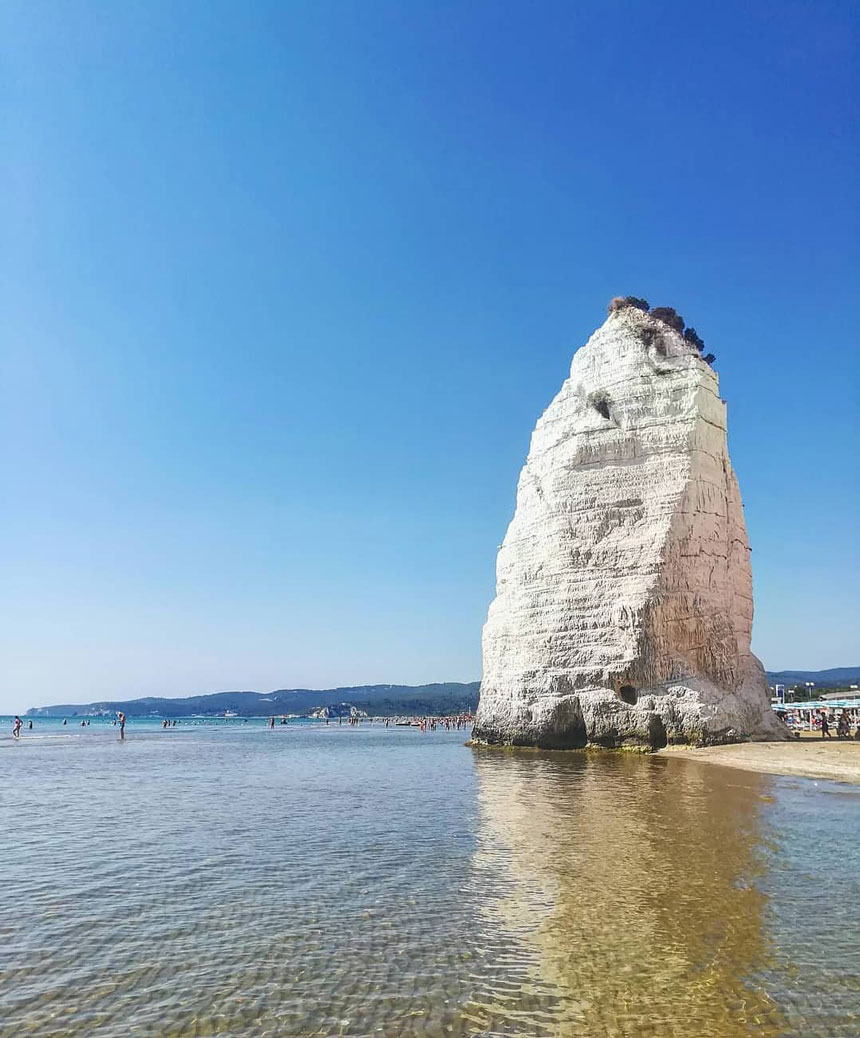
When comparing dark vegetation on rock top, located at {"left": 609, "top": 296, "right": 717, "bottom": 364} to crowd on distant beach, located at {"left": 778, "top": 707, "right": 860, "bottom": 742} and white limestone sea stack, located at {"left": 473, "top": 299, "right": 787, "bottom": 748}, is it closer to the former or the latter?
white limestone sea stack, located at {"left": 473, "top": 299, "right": 787, "bottom": 748}

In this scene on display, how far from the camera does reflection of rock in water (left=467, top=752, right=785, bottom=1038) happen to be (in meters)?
4.89

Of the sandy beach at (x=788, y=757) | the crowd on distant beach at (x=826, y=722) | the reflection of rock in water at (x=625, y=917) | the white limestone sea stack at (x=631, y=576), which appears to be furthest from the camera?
the crowd on distant beach at (x=826, y=722)

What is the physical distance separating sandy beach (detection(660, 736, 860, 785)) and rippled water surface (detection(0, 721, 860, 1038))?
576 cm

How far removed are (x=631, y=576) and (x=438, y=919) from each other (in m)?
23.2

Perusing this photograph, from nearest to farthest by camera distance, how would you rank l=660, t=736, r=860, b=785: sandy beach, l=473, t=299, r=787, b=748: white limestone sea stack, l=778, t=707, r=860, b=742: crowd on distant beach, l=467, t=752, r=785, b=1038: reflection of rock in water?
l=467, t=752, r=785, b=1038: reflection of rock in water, l=660, t=736, r=860, b=785: sandy beach, l=473, t=299, r=787, b=748: white limestone sea stack, l=778, t=707, r=860, b=742: crowd on distant beach

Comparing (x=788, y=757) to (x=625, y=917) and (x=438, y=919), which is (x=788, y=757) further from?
(x=438, y=919)

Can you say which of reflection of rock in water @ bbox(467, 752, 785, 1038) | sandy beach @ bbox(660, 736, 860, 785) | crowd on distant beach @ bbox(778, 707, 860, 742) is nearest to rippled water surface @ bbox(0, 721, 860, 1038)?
reflection of rock in water @ bbox(467, 752, 785, 1038)

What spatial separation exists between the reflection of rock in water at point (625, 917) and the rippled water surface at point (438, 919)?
0.10 feet

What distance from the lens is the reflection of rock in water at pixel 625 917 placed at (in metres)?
4.89

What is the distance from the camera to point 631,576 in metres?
28.8

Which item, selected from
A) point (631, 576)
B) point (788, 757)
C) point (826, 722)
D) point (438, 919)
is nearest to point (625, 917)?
point (438, 919)

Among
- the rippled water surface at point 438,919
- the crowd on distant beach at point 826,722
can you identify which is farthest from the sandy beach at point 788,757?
the crowd on distant beach at point 826,722

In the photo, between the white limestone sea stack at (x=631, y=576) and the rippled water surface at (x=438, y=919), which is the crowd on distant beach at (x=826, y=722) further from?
the rippled water surface at (x=438, y=919)

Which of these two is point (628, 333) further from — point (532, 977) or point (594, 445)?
point (532, 977)
